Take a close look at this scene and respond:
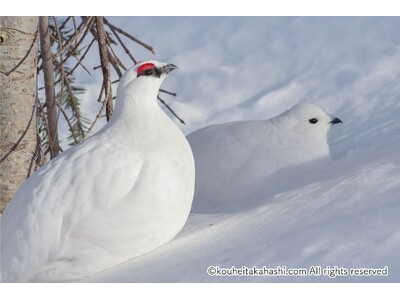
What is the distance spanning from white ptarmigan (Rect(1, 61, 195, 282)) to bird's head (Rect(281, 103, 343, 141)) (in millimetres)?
1626

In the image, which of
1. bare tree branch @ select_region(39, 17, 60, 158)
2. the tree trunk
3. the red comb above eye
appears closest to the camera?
the red comb above eye

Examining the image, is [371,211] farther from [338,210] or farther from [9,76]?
[9,76]

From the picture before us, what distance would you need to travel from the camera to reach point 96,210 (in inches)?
124

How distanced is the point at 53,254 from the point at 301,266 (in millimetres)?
1165

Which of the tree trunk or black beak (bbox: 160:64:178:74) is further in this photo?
the tree trunk

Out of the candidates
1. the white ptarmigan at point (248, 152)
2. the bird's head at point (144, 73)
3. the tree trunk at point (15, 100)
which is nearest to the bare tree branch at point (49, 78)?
the tree trunk at point (15, 100)

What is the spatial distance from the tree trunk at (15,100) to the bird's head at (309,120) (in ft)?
5.63

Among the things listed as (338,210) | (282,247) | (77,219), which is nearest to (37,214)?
(77,219)

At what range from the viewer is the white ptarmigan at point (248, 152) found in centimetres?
431

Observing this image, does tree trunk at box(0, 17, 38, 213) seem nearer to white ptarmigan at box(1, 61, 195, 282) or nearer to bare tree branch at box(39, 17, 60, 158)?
bare tree branch at box(39, 17, 60, 158)

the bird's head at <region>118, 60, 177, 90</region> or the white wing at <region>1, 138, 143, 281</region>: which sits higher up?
the bird's head at <region>118, 60, 177, 90</region>

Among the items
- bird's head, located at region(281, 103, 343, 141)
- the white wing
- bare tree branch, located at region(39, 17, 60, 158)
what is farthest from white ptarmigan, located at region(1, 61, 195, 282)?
bird's head, located at region(281, 103, 343, 141)

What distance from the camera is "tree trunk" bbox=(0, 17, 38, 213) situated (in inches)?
166

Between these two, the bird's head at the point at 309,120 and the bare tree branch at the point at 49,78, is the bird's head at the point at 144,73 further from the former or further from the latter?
the bird's head at the point at 309,120
